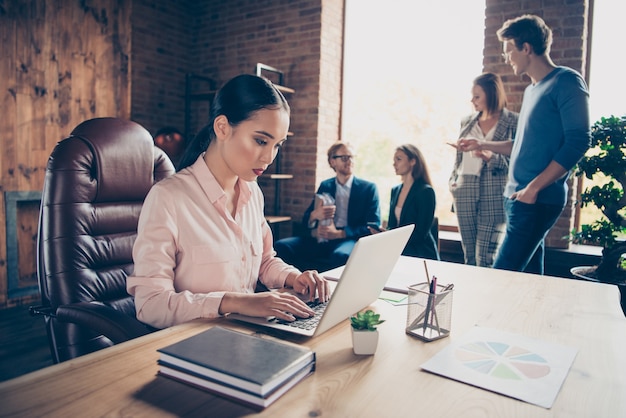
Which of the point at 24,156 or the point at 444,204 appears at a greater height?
the point at 24,156

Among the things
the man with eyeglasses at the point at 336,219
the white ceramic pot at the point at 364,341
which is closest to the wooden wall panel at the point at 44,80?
the man with eyeglasses at the point at 336,219

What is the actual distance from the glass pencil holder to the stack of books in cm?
34

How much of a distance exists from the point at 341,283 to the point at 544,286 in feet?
3.07

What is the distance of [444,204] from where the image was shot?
14.0 feet

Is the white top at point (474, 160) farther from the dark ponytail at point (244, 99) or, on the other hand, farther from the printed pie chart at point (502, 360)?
the printed pie chart at point (502, 360)

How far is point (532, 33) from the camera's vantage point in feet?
7.86

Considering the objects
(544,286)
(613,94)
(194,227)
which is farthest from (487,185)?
(194,227)

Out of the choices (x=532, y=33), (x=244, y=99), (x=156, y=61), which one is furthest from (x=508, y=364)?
(x=156, y=61)

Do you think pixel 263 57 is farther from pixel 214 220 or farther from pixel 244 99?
pixel 214 220

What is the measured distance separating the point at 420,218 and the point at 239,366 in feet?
8.85

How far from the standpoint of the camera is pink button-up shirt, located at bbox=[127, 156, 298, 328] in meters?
1.16

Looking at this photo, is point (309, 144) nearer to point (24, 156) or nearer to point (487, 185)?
point (487, 185)

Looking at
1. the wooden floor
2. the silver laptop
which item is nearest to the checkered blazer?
the silver laptop

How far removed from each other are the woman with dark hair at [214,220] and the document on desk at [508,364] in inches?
16.7
